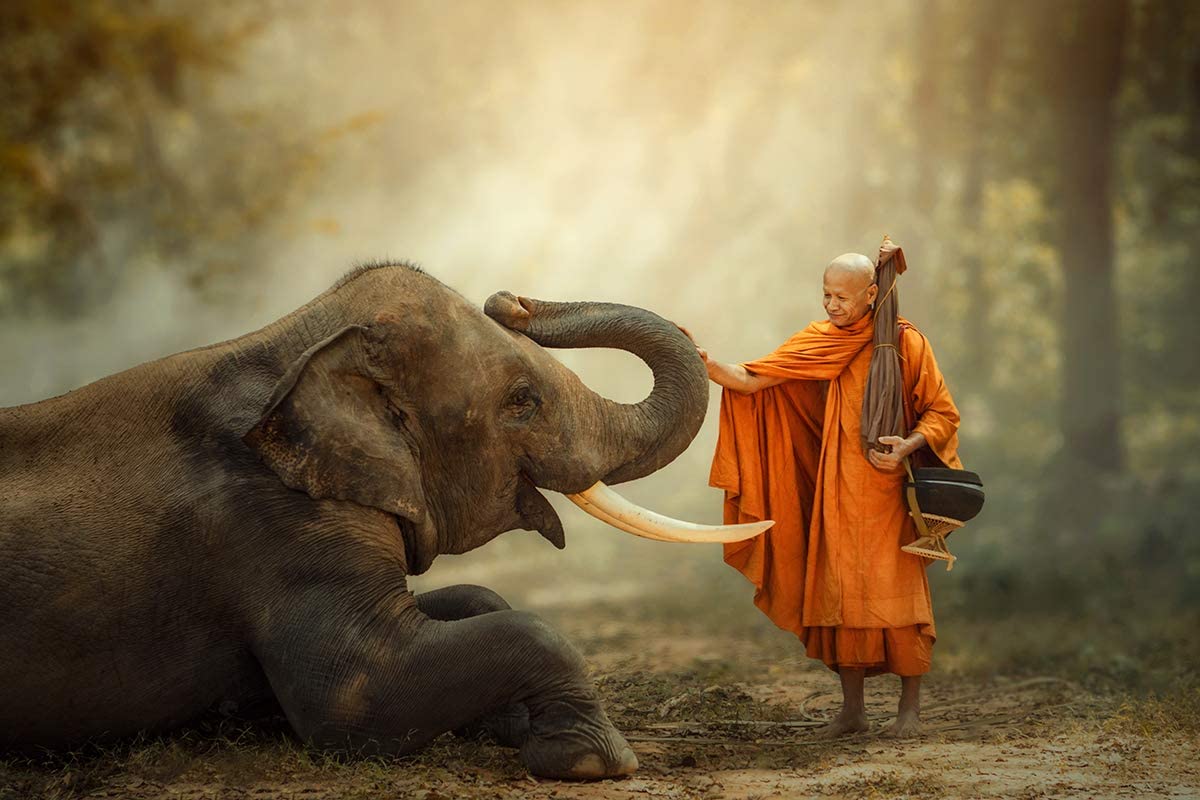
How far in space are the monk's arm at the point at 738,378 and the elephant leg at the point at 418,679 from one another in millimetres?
1522

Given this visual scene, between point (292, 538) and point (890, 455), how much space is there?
2.20m

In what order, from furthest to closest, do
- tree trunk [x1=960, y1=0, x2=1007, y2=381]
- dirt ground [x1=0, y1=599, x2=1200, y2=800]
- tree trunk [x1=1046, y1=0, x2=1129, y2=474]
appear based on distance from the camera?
tree trunk [x1=960, y1=0, x2=1007, y2=381] < tree trunk [x1=1046, y1=0, x2=1129, y2=474] < dirt ground [x1=0, y1=599, x2=1200, y2=800]

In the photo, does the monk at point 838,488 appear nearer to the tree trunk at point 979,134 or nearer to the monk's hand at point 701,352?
the monk's hand at point 701,352

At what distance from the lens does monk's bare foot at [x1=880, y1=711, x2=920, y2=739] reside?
520 cm

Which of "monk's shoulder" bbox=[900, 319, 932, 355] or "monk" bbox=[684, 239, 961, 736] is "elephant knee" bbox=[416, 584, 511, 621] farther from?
"monk's shoulder" bbox=[900, 319, 932, 355]

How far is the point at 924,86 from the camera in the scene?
17250 mm

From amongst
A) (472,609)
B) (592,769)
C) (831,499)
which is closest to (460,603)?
(472,609)

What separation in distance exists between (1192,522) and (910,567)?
7.91 meters

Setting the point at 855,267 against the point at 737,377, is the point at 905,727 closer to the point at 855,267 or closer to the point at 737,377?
the point at 737,377

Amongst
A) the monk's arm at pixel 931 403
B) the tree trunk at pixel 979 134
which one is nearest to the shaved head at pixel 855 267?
the monk's arm at pixel 931 403

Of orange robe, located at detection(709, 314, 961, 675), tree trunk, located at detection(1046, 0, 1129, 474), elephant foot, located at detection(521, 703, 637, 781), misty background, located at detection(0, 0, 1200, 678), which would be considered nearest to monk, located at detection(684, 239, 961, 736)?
orange robe, located at detection(709, 314, 961, 675)

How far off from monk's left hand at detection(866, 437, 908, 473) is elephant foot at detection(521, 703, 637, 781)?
153 cm

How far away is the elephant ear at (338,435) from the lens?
4.24m

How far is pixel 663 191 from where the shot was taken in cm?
2089
